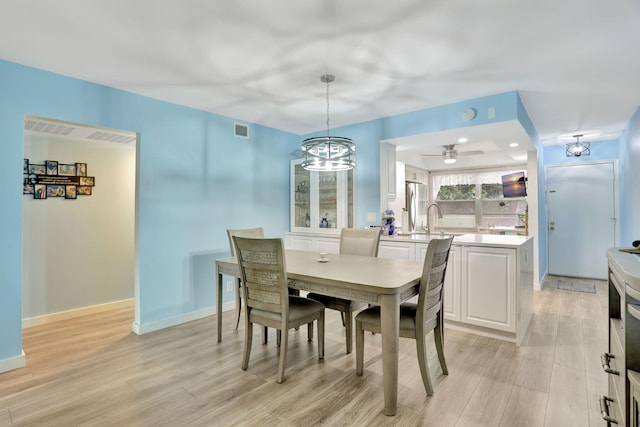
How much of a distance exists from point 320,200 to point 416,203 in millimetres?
2408

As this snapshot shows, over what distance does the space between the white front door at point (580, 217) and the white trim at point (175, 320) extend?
19.0ft

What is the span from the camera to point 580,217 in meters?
5.68

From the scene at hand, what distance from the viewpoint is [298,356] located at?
2.74m

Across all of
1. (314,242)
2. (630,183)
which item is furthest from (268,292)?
(630,183)

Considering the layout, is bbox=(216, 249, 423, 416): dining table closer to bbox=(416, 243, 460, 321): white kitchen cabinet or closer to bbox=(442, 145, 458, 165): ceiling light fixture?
bbox=(416, 243, 460, 321): white kitchen cabinet

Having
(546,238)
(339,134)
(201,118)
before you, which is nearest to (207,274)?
(201,118)

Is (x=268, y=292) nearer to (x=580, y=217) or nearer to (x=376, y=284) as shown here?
(x=376, y=284)

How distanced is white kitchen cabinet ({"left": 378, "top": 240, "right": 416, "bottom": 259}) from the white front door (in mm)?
4033

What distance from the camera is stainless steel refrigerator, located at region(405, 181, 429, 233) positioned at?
19.5ft

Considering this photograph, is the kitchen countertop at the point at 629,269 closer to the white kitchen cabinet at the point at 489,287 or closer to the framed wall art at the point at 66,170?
the white kitchen cabinet at the point at 489,287

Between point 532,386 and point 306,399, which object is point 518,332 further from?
point 306,399

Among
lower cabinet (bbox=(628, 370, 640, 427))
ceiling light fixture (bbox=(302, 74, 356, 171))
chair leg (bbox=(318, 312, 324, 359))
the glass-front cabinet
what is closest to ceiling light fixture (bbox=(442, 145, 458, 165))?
the glass-front cabinet

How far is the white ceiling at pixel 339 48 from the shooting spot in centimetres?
193

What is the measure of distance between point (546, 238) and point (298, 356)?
551 centimetres
